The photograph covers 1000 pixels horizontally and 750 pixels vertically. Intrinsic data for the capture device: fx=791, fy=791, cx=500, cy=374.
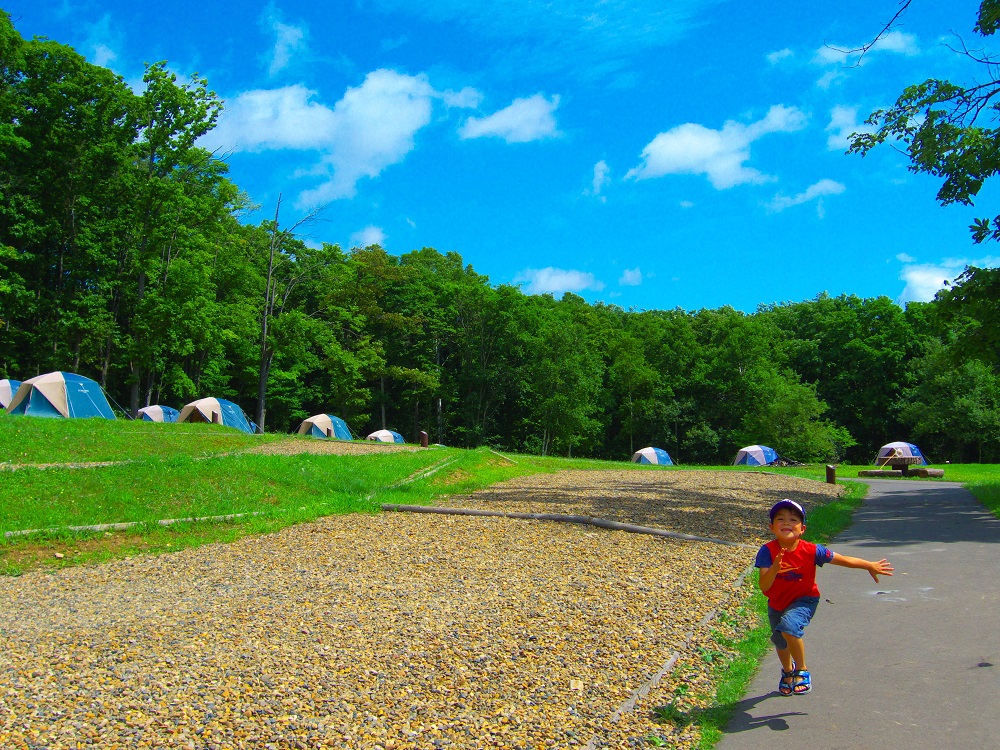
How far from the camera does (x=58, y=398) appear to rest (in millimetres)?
24938

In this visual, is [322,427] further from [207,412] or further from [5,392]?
[5,392]

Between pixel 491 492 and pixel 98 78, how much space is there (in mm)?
26766

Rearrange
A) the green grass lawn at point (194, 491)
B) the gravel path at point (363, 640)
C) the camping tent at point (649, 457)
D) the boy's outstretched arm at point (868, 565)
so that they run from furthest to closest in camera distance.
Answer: the camping tent at point (649, 457), the green grass lawn at point (194, 491), the boy's outstretched arm at point (868, 565), the gravel path at point (363, 640)

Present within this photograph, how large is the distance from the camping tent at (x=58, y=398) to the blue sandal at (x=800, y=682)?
80.8ft

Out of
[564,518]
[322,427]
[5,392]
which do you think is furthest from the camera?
[322,427]

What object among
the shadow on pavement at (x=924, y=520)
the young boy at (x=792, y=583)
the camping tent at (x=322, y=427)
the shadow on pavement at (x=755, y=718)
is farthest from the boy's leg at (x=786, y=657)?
the camping tent at (x=322, y=427)

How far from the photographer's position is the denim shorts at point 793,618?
4617 millimetres

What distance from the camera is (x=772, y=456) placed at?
42.1m

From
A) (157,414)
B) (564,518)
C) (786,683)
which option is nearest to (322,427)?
(157,414)

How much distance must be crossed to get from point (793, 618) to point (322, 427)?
36.1 metres

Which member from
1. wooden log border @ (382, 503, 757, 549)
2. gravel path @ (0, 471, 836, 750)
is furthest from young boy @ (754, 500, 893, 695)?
wooden log border @ (382, 503, 757, 549)

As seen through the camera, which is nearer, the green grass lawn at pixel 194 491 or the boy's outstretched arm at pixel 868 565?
the boy's outstretched arm at pixel 868 565

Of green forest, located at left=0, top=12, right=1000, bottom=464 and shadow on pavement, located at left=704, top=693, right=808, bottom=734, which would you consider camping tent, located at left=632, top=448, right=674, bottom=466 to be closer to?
green forest, located at left=0, top=12, right=1000, bottom=464

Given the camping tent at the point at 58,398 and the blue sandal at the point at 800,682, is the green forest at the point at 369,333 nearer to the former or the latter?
the camping tent at the point at 58,398
